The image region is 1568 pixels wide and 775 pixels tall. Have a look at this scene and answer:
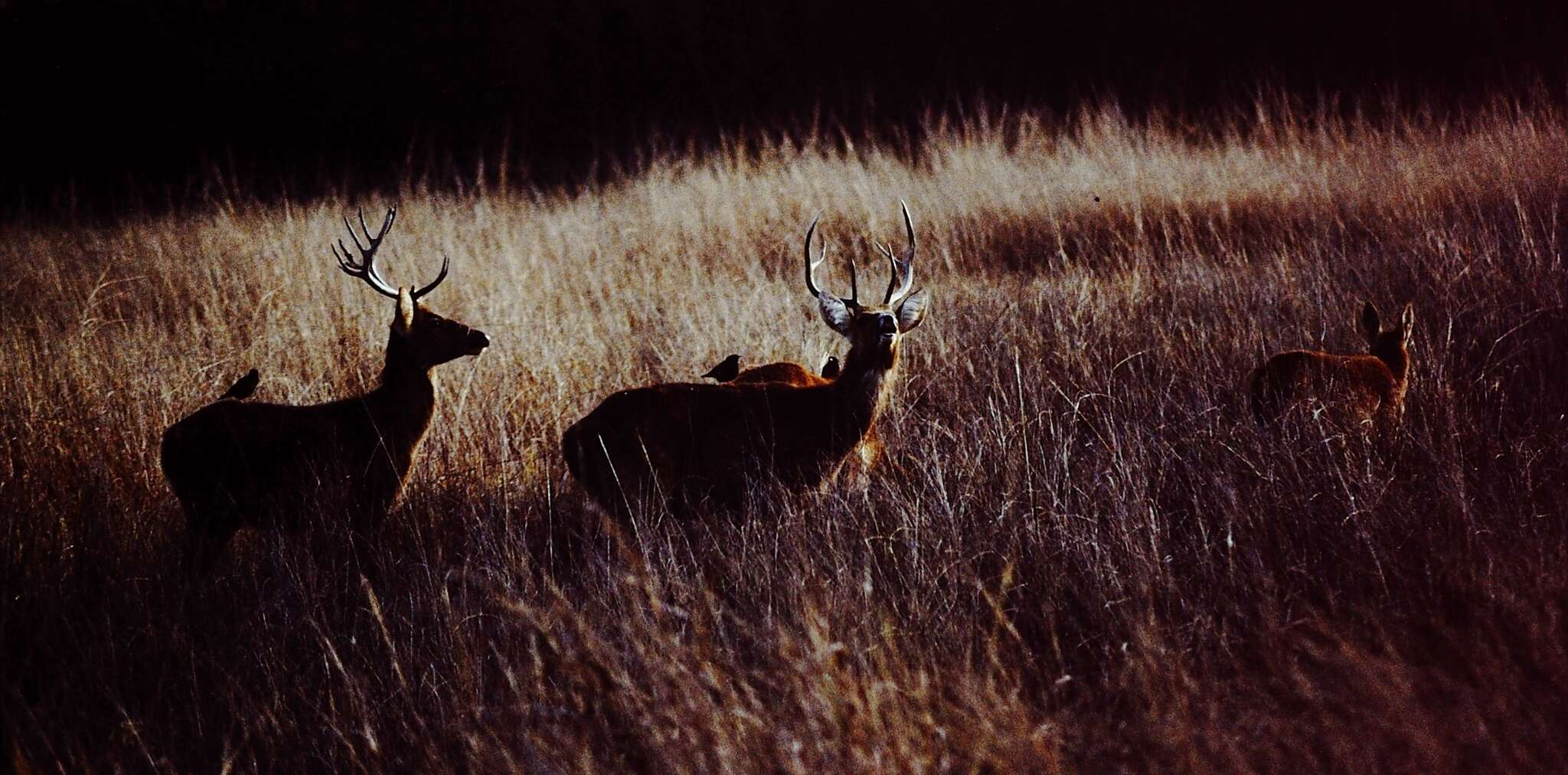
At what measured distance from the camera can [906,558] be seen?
3.06 m

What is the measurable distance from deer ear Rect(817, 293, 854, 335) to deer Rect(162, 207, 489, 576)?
44.4 inches

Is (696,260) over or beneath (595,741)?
over

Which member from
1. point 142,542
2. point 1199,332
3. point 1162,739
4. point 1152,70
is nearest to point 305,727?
point 142,542

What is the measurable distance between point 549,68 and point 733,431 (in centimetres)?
1023

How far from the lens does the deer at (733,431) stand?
3.57 meters

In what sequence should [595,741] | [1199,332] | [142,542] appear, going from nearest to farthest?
[595,741]
[142,542]
[1199,332]

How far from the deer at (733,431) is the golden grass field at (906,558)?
0.15m

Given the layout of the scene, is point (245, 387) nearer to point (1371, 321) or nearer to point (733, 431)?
point (733, 431)

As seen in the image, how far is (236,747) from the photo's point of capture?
262 cm

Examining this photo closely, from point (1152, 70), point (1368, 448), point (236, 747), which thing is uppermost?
point (1152, 70)

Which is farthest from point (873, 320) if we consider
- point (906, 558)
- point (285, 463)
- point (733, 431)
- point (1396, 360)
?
point (1396, 360)

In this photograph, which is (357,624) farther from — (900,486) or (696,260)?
(696,260)

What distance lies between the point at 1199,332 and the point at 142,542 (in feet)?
12.5

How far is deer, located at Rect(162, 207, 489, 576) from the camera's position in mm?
3596
